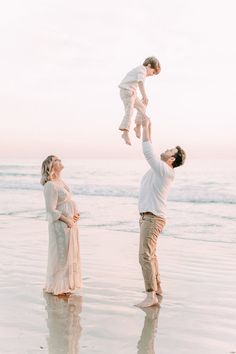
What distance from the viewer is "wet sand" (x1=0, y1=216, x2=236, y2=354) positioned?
477cm

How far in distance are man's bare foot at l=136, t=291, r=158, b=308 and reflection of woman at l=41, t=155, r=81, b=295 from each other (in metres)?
1.06

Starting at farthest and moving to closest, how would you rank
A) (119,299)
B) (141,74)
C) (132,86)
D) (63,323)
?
(119,299), (132,86), (141,74), (63,323)

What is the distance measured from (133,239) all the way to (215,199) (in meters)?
15.8

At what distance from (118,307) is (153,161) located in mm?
1890

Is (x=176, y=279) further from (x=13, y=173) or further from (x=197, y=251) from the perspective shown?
(x=13, y=173)

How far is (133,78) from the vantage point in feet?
19.3

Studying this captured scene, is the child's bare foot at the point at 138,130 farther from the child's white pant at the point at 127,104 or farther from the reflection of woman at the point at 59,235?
the reflection of woman at the point at 59,235

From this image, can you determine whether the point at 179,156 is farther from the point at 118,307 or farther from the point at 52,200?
the point at 118,307

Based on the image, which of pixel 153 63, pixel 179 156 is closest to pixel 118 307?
pixel 179 156

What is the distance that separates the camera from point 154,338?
16.3 ft

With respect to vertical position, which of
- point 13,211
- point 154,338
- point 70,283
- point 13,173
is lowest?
point 154,338

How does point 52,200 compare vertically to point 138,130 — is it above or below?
below

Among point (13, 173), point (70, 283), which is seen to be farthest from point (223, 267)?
point (13, 173)

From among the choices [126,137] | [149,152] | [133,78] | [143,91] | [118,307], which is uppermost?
[133,78]
